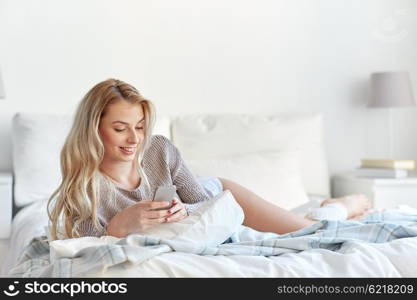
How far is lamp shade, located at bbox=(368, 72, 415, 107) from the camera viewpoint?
13.6 feet

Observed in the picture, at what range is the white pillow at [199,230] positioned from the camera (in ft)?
6.88

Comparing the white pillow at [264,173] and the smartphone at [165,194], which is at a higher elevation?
the smartphone at [165,194]

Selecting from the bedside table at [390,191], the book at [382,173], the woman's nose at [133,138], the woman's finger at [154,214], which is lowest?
the bedside table at [390,191]

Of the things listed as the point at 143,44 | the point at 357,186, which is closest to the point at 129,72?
the point at 143,44

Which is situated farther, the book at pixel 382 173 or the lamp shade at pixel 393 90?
the lamp shade at pixel 393 90

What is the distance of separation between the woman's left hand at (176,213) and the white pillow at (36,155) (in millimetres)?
1490

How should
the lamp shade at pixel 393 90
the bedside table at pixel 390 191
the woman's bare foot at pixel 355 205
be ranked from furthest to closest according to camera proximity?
1. the lamp shade at pixel 393 90
2. the bedside table at pixel 390 191
3. the woman's bare foot at pixel 355 205

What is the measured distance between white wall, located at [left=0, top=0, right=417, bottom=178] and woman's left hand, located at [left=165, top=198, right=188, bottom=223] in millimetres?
1879

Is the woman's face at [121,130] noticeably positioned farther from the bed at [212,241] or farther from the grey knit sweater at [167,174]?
the bed at [212,241]

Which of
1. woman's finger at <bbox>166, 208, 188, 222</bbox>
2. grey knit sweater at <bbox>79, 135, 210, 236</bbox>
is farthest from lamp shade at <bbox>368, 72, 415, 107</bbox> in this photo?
woman's finger at <bbox>166, 208, 188, 222</bbox>

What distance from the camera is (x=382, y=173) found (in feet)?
13.3

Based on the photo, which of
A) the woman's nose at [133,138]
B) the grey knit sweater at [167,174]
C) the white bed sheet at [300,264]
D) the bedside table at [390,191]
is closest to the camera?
the white bed sheet at [300,264]

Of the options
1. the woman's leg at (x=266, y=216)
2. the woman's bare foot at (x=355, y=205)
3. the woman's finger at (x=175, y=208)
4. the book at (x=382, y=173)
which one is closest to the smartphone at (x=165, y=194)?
the woman's finger at (x=175, y=208)

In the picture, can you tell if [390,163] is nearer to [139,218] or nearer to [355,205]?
[355,205]
